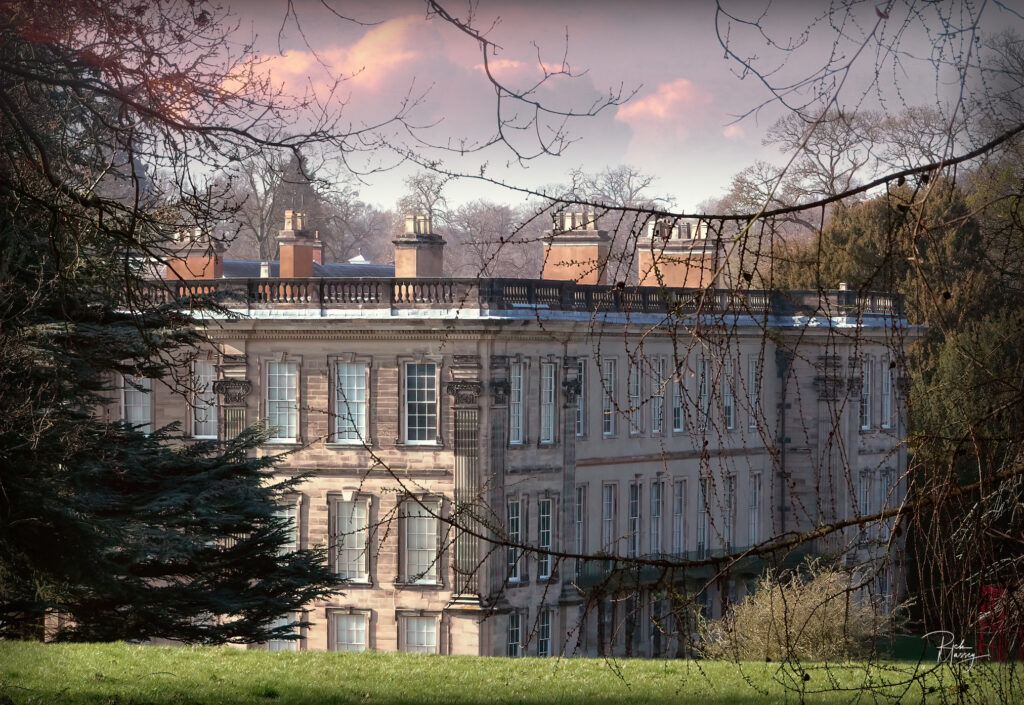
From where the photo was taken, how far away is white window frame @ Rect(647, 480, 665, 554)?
1645 inches

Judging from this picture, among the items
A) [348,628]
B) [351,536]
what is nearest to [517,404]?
[351,536]

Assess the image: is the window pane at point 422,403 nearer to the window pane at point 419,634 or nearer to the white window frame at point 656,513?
the window pane at point 419,634

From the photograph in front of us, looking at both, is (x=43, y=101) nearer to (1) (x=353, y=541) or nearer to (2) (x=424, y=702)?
(2) (x=424, y=702)

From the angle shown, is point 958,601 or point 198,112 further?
point 198,112

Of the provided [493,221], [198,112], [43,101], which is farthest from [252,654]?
[493,221]

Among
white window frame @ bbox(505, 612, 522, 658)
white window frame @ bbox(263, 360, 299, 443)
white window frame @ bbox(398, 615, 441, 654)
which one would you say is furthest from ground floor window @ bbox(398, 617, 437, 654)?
white window frame @ bbox(263, 360, 299, 443)

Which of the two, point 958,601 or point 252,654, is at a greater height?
point 958,601

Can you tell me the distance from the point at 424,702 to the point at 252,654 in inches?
162

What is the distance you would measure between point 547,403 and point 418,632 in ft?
21.3

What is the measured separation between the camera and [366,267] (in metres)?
52.7

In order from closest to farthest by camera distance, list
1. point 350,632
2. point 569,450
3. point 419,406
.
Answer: point 350,632
point 419,406
point 569,450

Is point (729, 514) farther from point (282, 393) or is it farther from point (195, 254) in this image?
point (195, 254)

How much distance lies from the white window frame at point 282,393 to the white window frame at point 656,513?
1027 centimetres

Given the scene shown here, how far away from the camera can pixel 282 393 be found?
123 ft
